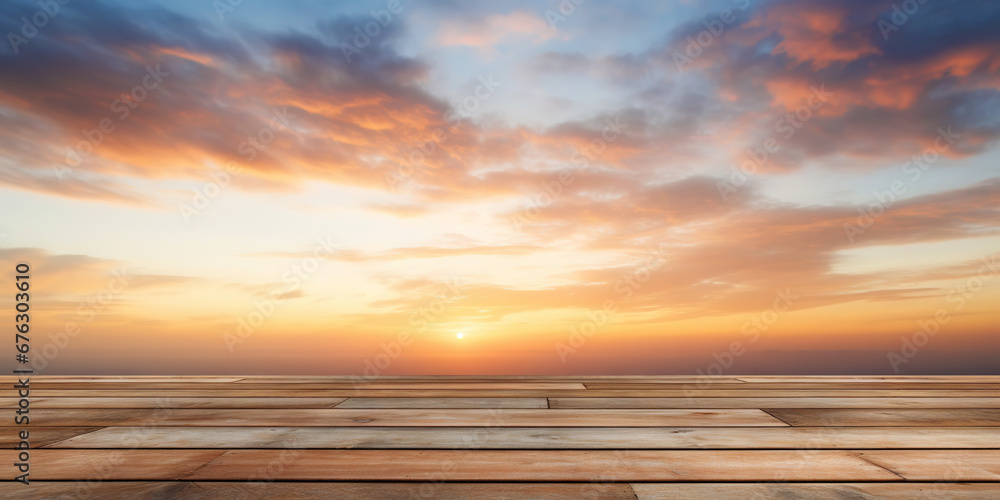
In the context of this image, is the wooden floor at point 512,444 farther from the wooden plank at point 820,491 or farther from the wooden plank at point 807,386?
the wooden plank at point 807,386

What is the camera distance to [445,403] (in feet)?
8.77

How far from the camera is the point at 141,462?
154 cm

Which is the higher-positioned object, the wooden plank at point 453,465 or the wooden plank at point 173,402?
the wooden plank at point 173,402

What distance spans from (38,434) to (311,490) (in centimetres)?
141

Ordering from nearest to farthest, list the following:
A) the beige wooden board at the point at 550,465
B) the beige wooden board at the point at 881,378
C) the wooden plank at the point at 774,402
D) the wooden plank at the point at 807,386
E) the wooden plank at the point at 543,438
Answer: the beige wooden board at the point at 550,465 < the wooden plank at the point at 543,438 < the wooden plank at the point at 774,402 < the wooden plank at the point at 807,386 < the beige wooden board at the point at 881,378

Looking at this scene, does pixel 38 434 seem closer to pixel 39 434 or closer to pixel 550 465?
pixel 39 434

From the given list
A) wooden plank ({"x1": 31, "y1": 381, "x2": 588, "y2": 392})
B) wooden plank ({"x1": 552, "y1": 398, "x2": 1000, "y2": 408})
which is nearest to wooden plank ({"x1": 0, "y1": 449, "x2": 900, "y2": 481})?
wooden plank ({"x1": 552, "y1": 398, "x2": 1000, "y2": 408})

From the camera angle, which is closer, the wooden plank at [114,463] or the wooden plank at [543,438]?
the wooden plank at [114,463]

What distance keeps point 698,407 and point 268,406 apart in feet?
6.95

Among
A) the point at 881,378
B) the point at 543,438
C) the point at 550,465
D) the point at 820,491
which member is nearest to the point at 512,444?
the point at 543,438

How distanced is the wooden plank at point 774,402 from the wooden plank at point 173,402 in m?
1.28

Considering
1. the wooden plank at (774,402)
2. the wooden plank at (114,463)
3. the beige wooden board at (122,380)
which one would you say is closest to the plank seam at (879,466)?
the wooden plank at (774,402)

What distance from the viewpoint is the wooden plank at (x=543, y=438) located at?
1725 millimetres

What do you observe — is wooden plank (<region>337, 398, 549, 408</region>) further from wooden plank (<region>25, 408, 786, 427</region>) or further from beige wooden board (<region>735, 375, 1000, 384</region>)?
beige wooden board (<region>735, 375, 1000, 384</region>)
